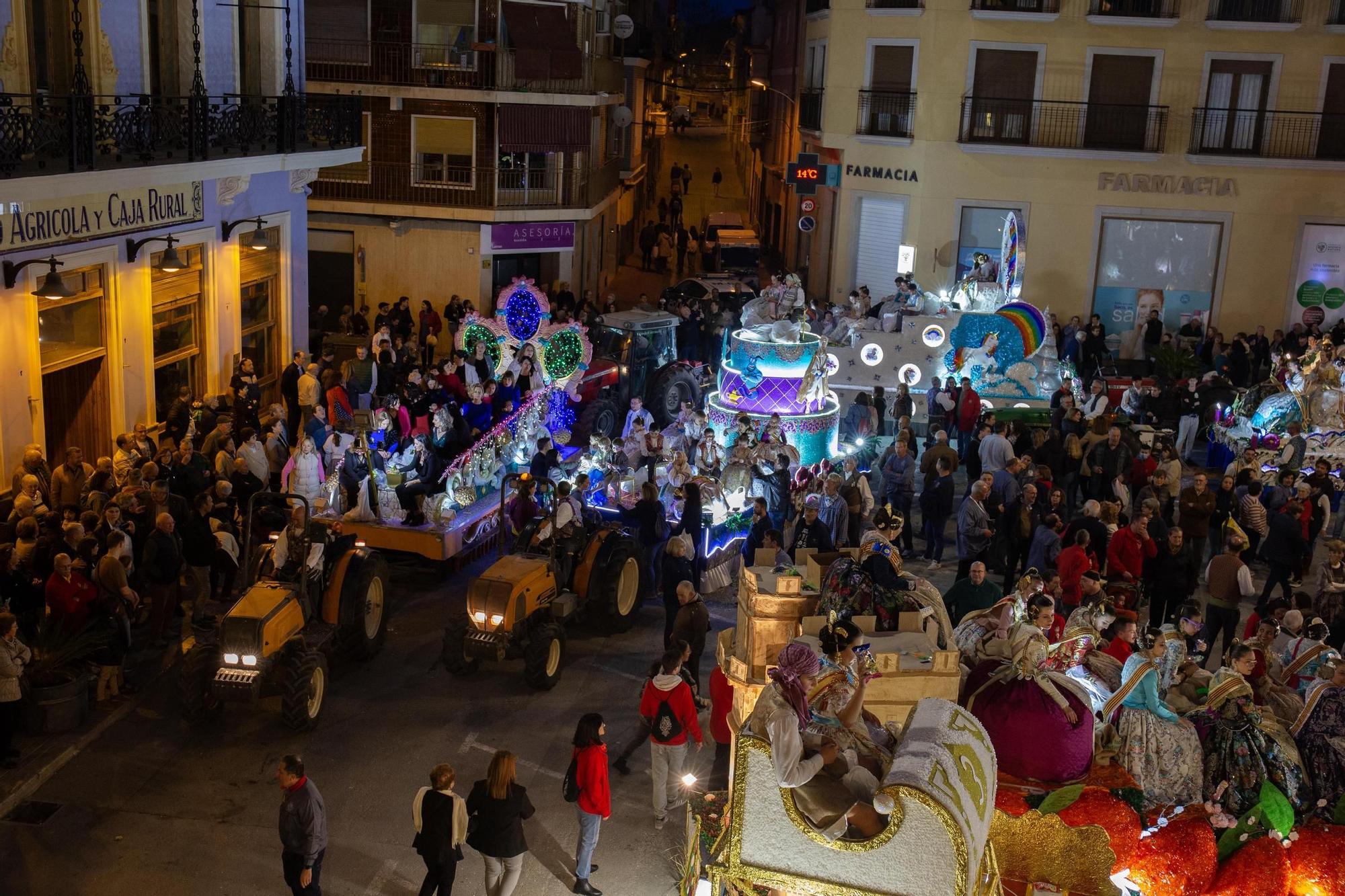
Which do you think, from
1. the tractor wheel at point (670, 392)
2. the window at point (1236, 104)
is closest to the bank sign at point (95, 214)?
the tractor wheel at point (670, 392)

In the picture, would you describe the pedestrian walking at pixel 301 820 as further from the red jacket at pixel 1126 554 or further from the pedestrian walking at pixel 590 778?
the red jacket at pixel 1126 554

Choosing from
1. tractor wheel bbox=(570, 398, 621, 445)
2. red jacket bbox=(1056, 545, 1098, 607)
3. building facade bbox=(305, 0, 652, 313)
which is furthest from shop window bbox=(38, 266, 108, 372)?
building facade bbox=(305, 0, 652, 313)

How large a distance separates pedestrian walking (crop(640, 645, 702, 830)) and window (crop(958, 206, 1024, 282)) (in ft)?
72.3

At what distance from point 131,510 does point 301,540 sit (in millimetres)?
2300

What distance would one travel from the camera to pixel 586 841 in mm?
9531

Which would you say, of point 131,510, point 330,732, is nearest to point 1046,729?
point 330,732

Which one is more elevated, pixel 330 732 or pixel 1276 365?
pixel 1276 365

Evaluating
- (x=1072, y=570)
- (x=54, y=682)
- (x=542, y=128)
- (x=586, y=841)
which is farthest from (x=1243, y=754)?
(x=542, y=128)

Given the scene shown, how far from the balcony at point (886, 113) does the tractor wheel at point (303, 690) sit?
22.6 meters

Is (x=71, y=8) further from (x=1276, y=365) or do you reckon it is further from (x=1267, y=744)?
(x=1276, y=365)

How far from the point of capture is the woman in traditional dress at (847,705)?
6.43 m

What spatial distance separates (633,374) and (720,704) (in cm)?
1279

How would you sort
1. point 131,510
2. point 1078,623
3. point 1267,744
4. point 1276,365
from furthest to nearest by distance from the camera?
point 1276,365
point 131,510
point 1078,623
point 1267,744

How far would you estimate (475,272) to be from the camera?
30.1 metres
